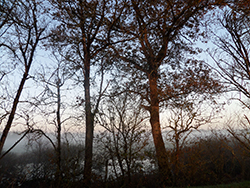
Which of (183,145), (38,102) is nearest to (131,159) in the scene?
(183,145)

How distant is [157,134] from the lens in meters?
8.83

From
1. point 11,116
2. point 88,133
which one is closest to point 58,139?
point 88,133

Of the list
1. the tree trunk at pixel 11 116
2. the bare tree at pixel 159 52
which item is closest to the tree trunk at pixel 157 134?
the bare tree at pixel 159 52

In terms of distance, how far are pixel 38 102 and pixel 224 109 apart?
9.06m

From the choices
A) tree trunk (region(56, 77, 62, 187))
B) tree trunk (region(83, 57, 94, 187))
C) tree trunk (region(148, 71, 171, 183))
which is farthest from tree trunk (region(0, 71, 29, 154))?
tree trunk (region(148, 71, 171, 183))

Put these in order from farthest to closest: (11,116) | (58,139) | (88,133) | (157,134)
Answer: (157,134) → (88,133) → (58,139) → (11,116)

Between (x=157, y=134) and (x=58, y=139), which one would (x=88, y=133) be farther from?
(x=157, y=134)

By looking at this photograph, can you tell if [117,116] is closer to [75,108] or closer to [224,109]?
[75,108]

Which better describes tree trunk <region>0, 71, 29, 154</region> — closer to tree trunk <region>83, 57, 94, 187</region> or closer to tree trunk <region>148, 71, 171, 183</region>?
tree trunk <region>83, 57, 94, 187</region>

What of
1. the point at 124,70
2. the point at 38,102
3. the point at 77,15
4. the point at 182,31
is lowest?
the point at 38,102

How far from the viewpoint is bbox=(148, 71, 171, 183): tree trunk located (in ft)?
23.0

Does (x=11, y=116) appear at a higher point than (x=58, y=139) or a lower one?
higher

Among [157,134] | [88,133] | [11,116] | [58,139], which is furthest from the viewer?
[157,134]

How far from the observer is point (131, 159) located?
615 centimetres
